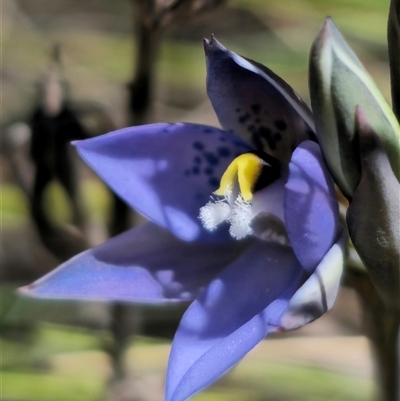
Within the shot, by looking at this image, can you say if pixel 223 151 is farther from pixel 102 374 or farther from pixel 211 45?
pixel 102 374

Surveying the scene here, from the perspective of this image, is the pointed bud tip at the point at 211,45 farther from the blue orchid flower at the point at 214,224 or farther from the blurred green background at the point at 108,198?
the blurred green background at the point at 108,198

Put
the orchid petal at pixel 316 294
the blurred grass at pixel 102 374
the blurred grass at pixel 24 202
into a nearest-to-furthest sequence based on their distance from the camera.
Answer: the orchid petal at pixel 316 294 → the blurred grass at pixel 102 374 → the blurred grass at pixel 24 202

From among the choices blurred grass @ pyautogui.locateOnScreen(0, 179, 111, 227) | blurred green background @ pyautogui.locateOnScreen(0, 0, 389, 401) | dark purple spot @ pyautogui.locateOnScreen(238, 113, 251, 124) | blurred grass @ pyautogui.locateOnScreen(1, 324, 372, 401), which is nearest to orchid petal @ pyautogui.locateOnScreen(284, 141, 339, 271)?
dark purple spot @ pyautogui.locateOnScreen(238, 113, 251, 124)

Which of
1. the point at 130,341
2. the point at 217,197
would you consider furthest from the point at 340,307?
the point at 217,197

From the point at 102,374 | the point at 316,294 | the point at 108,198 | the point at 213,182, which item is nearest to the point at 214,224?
the point at 213,182

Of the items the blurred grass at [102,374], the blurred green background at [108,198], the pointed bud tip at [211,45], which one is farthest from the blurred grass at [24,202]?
the pointed bud tip at [211,45]

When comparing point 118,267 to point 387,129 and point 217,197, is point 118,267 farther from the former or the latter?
point 387,129
